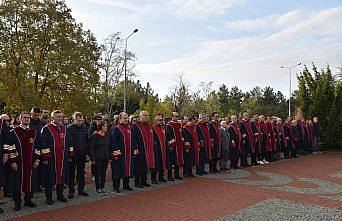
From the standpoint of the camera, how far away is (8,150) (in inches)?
275

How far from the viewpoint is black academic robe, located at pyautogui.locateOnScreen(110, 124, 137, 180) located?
8875 mm

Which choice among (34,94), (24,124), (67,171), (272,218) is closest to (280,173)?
(272,218)

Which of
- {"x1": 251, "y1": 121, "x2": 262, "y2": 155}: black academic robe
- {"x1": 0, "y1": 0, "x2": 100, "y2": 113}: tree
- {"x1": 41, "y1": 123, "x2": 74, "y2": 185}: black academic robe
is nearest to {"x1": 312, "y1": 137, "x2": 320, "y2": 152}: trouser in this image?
{"x1": 251, "y1": 121, "x2": 262, "y2": 155}: black academic robe

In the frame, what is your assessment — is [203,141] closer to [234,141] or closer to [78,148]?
[234,141]

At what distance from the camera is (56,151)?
7762 mm

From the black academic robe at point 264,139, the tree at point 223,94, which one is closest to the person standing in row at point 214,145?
the black academic robe at point 264,139

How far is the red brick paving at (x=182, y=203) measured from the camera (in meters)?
6.70

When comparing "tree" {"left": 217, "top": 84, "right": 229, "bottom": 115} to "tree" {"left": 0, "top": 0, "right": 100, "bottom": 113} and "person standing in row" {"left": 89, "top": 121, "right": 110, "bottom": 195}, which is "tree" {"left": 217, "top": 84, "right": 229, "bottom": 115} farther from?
"person standing in row" {"left": 89, "top": 121, "right": 110, "bottom": 195}

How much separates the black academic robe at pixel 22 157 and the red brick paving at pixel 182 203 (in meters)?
0.74

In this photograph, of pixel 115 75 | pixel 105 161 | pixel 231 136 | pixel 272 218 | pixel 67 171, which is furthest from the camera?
pixel 115 75

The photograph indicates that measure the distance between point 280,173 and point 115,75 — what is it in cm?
2459

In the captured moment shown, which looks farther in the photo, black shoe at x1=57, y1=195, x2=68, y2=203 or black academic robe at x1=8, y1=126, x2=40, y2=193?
black shoe at x1=57, y1=195, x2=68, y2=203

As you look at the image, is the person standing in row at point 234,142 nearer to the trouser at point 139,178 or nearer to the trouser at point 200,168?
the trouser at point 200,168

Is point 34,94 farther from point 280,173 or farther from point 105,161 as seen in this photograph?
point 280,173
